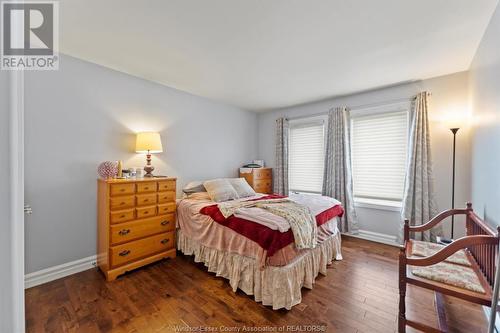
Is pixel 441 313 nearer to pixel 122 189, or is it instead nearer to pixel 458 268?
pixel 458 268

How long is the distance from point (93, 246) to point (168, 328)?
162 cm

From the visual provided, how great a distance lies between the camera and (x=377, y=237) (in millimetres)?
3445

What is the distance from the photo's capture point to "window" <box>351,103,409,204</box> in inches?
130

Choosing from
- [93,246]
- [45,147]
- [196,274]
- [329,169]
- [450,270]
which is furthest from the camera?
[329,169]

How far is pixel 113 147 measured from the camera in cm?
279

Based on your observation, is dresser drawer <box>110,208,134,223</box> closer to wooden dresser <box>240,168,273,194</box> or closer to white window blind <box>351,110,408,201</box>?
wooden dresser <box>240,168,273,194</box>

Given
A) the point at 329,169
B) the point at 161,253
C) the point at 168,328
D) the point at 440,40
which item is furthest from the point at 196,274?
the point at 440,40

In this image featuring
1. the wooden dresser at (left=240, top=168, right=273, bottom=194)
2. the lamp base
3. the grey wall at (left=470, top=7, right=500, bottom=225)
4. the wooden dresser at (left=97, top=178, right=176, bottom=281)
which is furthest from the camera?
the wooden dresser at (left=240, top=168, right=273, bottom=194)

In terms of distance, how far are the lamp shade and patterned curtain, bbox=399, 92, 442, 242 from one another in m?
3.58

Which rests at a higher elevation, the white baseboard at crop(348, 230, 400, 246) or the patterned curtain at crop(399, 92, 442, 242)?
the patterned curtain at crop(399, 92, 442, 242)

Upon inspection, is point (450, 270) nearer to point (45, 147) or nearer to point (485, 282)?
point (485, 282)

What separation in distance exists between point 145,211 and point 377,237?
11.4 ft

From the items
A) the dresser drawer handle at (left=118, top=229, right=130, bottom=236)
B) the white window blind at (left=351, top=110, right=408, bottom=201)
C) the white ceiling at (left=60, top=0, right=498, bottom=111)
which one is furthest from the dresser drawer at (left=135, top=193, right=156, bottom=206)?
the white window blind at (left=351, top=110, right=408, bottom=201)

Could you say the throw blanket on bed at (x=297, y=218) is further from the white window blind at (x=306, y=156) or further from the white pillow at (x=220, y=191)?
the white window blind at (x=306, y=156)
